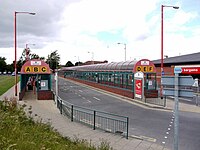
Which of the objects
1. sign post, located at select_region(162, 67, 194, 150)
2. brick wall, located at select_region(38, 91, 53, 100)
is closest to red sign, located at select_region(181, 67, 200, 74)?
brick wall, located at select_region(38, 91, 53, 100)

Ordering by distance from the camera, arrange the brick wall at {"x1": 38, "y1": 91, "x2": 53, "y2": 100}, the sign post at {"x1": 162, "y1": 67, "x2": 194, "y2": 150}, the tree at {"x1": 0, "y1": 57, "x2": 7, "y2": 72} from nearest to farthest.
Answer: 1. the sign post at {"x1": 162, "y1": 67, "x2": 194, "y2": 150}
2. the brick wall at {"x1": 38, "y1": 91, "x2": 53, "y2": 100}
3. the tree at {"x1": 0, "y1": 57, "x2": 7, "y2": 72}

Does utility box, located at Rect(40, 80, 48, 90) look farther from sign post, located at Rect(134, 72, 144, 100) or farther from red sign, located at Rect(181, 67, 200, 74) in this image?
red sign, located at Rect(181, 67, 200, 74)

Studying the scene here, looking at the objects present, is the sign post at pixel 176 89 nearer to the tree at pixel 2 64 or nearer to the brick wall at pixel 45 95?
the brick wall at pixel 45 95

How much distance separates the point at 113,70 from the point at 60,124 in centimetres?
2254

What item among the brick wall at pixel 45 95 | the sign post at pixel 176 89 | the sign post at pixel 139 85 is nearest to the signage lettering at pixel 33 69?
the brick wall at pixel 45 95

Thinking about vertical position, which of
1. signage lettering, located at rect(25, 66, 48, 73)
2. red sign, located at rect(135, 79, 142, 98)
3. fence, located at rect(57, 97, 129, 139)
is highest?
signage lettering, located at rect(25, 66, 48, 73)

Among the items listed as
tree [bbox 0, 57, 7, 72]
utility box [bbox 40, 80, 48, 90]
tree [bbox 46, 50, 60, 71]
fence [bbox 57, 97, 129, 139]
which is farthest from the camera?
tree [bbox 0, 57, 7, 72]

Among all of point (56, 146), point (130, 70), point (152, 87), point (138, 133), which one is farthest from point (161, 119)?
point (130, 70)

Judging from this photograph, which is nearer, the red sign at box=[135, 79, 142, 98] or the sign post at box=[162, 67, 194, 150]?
the sign post at box=[162, 67, 194, 150]

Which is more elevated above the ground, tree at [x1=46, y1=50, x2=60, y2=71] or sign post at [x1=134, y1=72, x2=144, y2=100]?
tree at [x1=46, y1=50, x2=60, y2=71]

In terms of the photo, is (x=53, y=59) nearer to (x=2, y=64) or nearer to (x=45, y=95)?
(x=2, y=64)

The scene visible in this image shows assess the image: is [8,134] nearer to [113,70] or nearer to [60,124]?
[60,124]

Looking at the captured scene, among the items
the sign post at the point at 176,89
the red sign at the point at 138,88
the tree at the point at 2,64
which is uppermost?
the tree at the point at 2,64

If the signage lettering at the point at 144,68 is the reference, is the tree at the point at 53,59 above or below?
above
